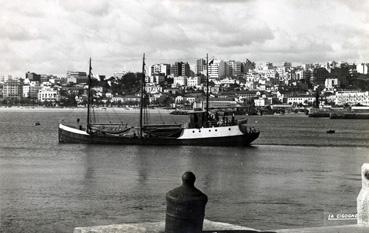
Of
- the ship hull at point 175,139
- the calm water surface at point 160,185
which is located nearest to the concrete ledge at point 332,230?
the calm water surface at point 160,185

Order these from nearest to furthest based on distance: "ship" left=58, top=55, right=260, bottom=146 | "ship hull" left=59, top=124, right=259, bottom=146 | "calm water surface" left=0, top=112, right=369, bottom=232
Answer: "calm water surface" left=0, top=112, right=369, bottom=232
"ship hull" left=59, top=124, right=259, bottom=146
"ship" left=58, top=55, right=260, bottom=146

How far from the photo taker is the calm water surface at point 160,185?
20.4 metres

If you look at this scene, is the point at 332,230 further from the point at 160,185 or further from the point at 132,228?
the point at 160,185

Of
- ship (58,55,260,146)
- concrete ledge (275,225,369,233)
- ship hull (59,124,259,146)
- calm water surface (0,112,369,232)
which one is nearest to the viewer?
concrete ledge (275,225,369,233)

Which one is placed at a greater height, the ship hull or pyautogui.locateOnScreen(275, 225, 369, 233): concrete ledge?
pyautogui.locateOnScreen(275, 225, 369, 233): concrete ledge

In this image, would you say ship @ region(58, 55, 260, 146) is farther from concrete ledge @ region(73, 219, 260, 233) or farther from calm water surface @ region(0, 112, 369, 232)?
concrete ledge @ region(73, 219, 260, 233)

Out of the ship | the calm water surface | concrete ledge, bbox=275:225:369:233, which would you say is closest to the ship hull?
the ship

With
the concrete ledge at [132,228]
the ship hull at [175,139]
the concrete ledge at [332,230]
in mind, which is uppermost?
the concrete ledge at [132,228]

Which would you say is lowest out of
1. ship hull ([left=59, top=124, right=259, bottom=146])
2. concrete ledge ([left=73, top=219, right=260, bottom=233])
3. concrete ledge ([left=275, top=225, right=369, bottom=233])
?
ship hull ([left=59, top=124, right=259, bottom=146])

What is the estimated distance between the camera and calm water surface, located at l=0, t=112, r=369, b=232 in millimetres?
20359

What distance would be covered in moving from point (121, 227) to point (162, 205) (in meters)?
15.9

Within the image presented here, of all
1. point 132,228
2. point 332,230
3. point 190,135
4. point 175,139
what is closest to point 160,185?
point 332,230

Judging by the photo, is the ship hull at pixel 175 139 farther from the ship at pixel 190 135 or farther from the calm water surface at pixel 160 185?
the calm water surface at pixel 160 185

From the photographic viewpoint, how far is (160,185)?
2964cm
